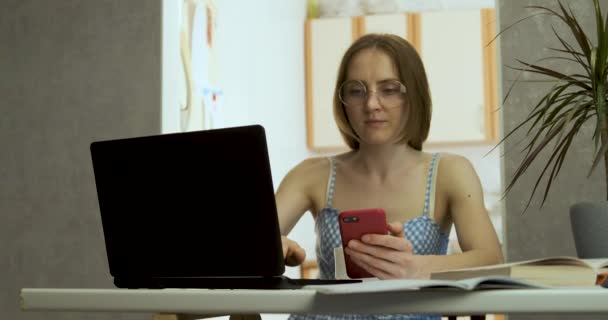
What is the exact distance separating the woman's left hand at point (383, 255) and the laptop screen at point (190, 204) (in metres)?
0.24

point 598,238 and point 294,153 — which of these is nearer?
point 598,238

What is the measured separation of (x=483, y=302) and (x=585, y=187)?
151 cm

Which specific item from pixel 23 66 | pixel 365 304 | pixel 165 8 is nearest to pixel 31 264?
pixel 23 66

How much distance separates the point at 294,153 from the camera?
4992mm

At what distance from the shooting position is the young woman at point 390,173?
70.2 inches

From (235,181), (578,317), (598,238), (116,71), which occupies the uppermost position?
(116,71)

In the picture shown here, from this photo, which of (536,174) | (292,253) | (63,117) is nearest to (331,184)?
(292,253)

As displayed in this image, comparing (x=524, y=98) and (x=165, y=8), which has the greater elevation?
(x=165, y=8)

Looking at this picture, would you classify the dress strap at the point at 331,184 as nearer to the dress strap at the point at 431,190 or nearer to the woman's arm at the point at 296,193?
the woman's arm at the point at 296,193

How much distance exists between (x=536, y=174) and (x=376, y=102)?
2.23 ft

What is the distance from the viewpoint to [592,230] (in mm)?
1440

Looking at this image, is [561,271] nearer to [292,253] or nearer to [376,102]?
[292,253]

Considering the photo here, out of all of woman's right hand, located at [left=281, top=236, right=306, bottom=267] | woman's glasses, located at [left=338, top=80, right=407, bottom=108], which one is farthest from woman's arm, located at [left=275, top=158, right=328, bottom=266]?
woman's right hand, located at [left=281, top=236, right=306, bottom=267]

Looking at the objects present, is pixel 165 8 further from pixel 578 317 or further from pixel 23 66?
pixel 578 317
